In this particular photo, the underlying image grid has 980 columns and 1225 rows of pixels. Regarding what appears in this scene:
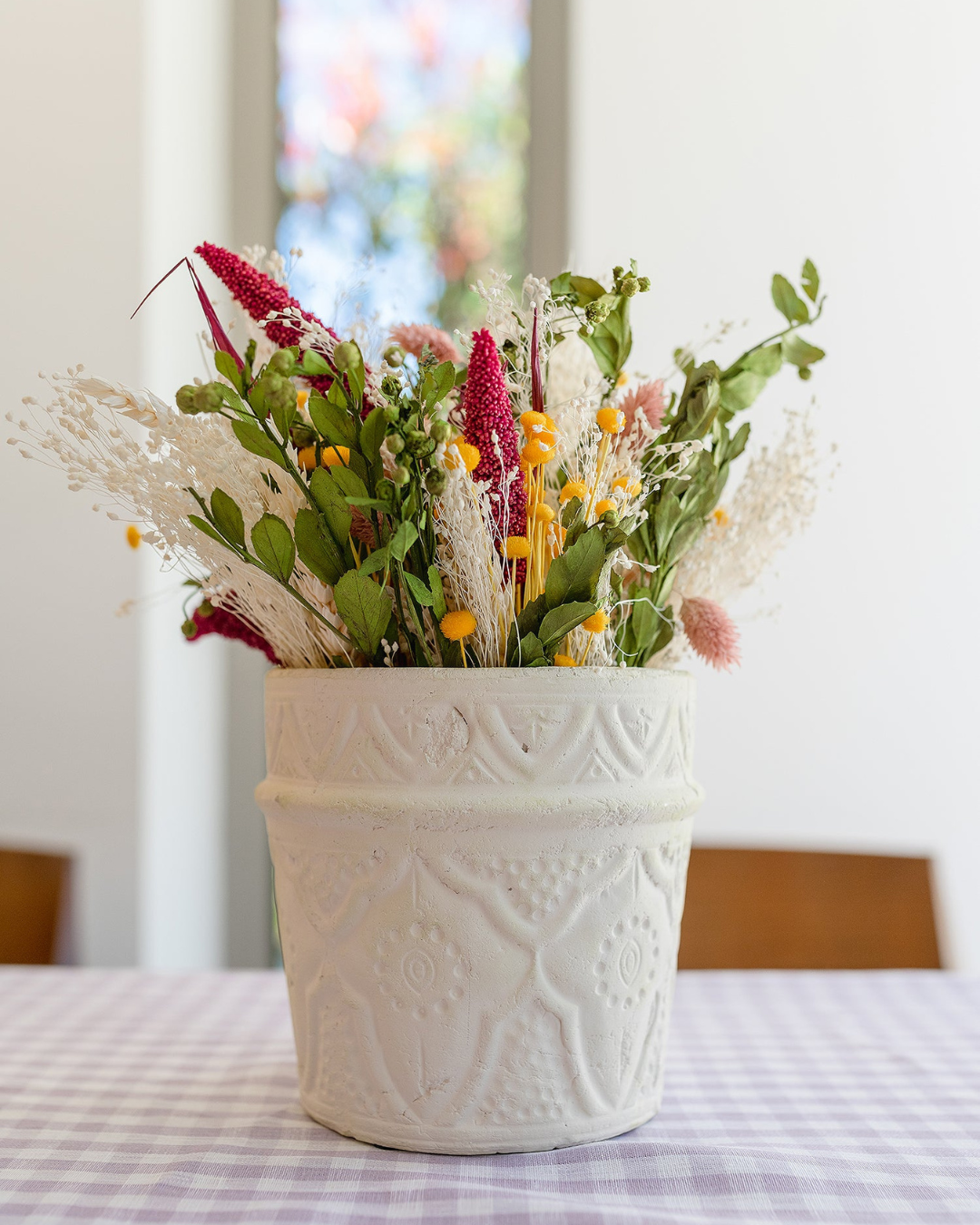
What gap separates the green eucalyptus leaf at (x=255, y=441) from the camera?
44 cm

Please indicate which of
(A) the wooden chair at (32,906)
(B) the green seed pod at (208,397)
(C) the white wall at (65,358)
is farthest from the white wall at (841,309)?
(B) the green seed pod at (208,397)

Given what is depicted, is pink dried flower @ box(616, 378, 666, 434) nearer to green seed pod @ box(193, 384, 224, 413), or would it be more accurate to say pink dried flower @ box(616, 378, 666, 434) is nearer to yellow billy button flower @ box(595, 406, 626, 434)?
yellow billy button flower @ box(595, 406, 626, 434)

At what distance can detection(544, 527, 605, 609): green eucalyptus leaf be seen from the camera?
1.42ft

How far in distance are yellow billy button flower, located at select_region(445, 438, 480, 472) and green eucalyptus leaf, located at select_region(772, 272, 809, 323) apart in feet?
0.67

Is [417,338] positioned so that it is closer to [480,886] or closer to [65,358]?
[480,886]

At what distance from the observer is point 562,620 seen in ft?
1.46

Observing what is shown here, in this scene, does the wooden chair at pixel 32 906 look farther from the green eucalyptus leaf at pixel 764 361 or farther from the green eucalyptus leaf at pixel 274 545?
the green eucalyptus leaf at pixel 764 361

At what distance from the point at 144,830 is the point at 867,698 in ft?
3.12

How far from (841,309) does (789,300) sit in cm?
98

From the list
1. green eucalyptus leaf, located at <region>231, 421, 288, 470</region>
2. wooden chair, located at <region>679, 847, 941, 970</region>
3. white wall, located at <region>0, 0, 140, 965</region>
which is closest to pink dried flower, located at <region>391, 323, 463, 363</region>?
green eucalyptus leaf, located at <region>231, 421, 288, 470</region>

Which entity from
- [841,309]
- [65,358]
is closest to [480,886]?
[65,358]

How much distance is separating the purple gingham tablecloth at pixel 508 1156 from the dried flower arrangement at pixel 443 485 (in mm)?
220

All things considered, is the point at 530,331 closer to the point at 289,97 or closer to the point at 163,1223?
the point at 163,1223

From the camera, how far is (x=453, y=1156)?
18.6 inches
